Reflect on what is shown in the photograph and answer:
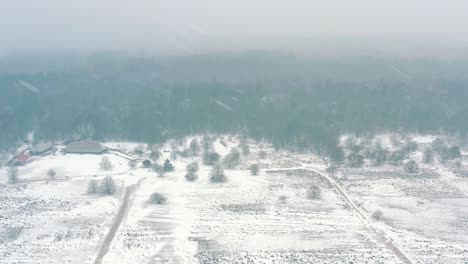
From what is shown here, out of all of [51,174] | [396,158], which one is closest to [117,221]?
[51,174]

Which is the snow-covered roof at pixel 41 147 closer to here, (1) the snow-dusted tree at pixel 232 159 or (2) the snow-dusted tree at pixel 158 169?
(2) the snow-dusted tree at pixel 158 169

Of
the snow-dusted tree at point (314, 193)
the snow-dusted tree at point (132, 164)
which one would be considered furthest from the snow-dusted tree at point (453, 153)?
the snow-dusted tree at point (132, 164)

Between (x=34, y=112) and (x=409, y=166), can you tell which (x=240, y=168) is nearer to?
(x=409, y=166)

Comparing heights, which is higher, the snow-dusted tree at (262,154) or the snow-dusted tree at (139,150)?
the snow-dusted tree at (139,150)

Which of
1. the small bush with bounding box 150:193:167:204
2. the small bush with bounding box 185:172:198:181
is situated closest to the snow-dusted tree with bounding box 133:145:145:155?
the small bush with bounding box 185:172:198:181

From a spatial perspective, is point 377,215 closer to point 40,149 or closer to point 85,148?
point 85,148

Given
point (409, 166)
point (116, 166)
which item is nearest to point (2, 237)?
point (116, 166)
